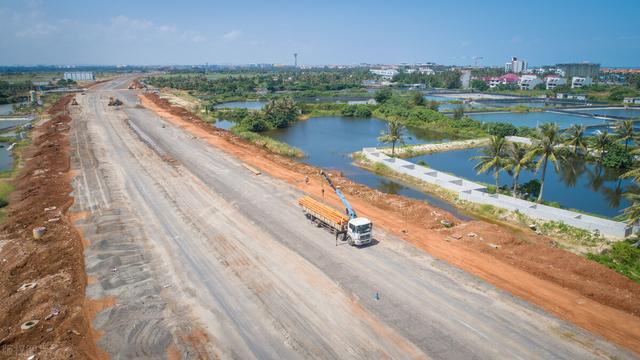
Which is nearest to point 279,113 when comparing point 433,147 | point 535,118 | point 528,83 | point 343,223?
point 433,147

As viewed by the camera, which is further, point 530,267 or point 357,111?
point 357,111

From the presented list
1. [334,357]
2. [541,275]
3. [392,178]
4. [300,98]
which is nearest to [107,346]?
[334,357]

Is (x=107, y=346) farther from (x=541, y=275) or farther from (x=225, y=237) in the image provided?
(x=541, y=275)

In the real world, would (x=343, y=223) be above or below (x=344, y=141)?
below

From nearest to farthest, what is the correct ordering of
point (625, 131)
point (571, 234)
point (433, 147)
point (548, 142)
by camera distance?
point (571, 234) → point (548, 142) → point (625, 131) → point (433, 147)

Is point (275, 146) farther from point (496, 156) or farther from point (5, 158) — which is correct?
point (5, 158)

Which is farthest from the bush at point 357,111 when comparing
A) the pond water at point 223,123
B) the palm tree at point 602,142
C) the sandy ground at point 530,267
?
the sandy ground at point 530,267

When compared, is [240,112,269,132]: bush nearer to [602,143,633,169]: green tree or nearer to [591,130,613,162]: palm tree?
[591,130,613,162]: palm tree
